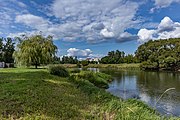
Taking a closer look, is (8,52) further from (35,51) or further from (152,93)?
(152,93)

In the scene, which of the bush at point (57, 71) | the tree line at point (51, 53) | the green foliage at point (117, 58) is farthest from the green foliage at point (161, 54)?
the bush at point (57, 71)

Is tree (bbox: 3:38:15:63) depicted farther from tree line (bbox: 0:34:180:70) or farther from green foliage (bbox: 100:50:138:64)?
green foliage (bbox: 100:50:138:64)

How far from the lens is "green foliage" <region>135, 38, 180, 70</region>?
67.3m

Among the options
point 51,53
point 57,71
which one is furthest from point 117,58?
point 57,71

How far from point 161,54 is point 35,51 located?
48.3 meters

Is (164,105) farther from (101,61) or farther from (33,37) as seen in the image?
(101,61)

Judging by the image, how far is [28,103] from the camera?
7184mm

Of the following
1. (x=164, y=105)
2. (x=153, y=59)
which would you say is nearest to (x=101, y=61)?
(x=153, y=59)

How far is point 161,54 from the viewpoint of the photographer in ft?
233

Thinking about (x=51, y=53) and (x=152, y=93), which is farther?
(x=51, y=53)

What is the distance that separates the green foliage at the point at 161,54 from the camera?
67.3 m

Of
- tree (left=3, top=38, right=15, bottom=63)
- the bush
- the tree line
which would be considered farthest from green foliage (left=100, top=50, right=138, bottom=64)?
the bush

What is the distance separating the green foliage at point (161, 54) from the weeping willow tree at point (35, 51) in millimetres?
42085

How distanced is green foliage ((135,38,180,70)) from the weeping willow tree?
138 feet
